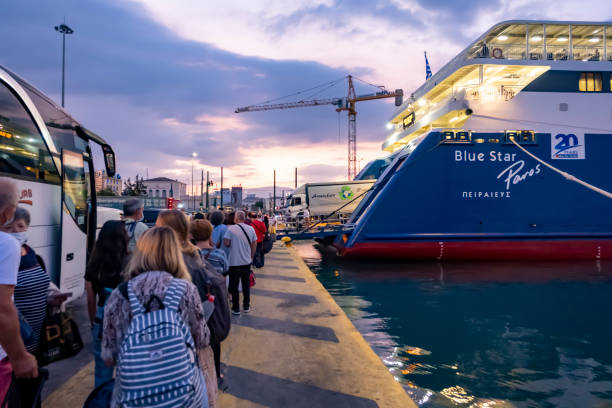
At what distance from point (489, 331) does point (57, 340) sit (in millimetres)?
6602

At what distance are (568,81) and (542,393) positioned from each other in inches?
610

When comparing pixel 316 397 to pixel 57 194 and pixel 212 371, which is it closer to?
pixel 212 371

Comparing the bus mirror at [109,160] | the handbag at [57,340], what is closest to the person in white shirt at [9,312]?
the handbag at [57,340]

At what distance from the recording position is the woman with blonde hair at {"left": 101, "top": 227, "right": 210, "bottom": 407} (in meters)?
2.00

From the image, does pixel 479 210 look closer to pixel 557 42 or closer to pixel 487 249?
pixel 487 249

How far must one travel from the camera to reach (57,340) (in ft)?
8.79

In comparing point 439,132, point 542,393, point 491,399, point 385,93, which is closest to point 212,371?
point 491,399

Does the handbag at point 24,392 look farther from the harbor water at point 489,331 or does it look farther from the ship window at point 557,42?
the ship window at point 557,42

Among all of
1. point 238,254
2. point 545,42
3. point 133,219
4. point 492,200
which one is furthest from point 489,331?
point 545,42

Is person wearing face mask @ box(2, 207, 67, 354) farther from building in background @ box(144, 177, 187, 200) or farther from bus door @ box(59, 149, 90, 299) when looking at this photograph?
building in background @ box(144, 177, 187, 200)

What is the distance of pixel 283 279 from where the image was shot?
394 inches

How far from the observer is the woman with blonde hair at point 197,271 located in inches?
101

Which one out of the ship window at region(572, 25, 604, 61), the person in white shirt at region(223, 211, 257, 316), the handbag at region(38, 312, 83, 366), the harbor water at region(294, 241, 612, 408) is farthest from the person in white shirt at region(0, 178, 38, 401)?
the ship window at region(572, 25, 604, 61)

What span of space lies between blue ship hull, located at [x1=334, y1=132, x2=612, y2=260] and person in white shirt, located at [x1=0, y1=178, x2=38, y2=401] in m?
12.2
